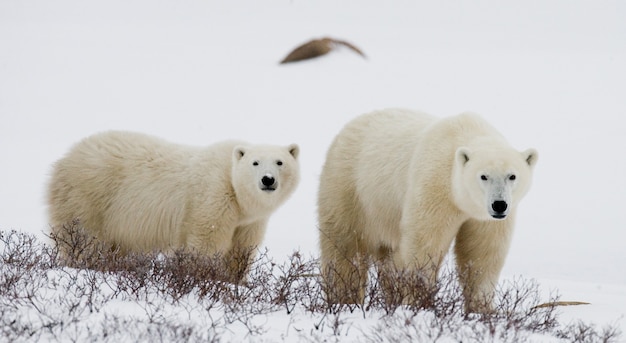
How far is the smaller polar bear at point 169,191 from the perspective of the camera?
626 cm

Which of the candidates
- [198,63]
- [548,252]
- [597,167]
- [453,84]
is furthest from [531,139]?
→ [198,63]

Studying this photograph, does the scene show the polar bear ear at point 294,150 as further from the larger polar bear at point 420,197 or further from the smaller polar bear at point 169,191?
the larger polar bear at point 420,197

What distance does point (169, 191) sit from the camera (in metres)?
6.55

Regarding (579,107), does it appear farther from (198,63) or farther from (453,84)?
(198,63)

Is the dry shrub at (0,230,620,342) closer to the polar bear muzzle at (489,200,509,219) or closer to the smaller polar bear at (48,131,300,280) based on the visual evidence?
the polar bear muzzle at (489,200,509,219)

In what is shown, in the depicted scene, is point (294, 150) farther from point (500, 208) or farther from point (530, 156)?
point (500, 208)

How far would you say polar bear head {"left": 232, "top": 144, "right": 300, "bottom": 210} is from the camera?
6234 mm

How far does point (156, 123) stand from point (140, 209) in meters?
7.35

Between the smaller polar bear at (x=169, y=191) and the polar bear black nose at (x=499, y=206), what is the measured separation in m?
1.87

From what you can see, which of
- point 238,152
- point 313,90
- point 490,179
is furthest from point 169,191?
point 313,90

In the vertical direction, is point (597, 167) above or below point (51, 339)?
below

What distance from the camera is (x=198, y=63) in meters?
16.7

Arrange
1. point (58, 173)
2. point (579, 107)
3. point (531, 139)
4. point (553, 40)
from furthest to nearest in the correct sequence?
point (553, 40)
point (579, 107)
point (531, 139)
point (58, 173)

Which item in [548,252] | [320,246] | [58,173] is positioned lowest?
[548,252]
